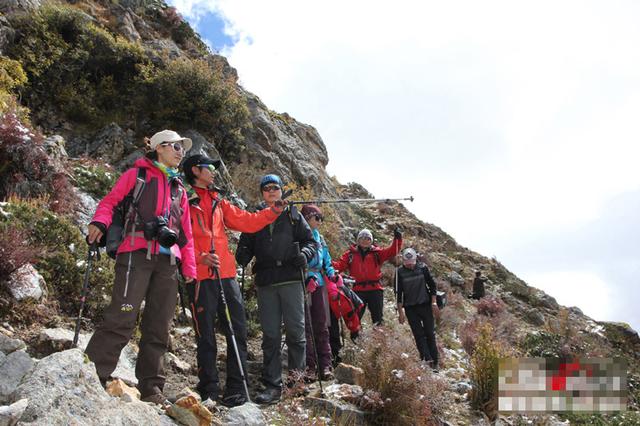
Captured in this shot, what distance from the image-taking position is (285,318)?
17.4 ft

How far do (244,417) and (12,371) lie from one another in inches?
59.8

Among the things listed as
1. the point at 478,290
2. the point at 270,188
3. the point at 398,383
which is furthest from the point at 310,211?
the point at 478,290

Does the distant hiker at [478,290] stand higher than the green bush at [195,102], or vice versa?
the green bush at [195,102]

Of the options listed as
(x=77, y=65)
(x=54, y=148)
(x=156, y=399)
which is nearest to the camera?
(x=156, y=399)

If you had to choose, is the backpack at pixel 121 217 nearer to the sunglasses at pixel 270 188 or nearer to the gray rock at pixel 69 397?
the gray rock at pixel 69 397

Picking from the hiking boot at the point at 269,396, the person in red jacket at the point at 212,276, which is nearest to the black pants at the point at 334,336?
the hiking boot at the point at 269,396

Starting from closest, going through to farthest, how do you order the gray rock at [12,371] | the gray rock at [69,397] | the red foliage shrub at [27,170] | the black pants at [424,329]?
the gray rock at [69,397]
the gray rock at [12,371]
the black pants at [424,329]
the red foliage shrub at [27,170]

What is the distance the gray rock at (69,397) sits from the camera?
2.47m

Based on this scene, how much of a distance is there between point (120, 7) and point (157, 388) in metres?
18.5

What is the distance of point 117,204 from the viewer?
4.02 metres

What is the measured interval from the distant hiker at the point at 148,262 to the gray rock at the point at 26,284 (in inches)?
65.8

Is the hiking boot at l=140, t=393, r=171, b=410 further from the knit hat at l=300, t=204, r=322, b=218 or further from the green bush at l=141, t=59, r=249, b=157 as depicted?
the green bush at l=141, t=59, r=249, b=157

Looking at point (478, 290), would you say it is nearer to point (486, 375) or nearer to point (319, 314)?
point (486, 375)

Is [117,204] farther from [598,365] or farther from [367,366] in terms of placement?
[598,365]
